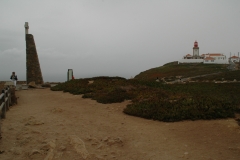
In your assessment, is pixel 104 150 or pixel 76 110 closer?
pixel 104 150

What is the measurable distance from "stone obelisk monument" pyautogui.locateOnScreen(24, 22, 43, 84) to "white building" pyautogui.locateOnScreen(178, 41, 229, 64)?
64339 millimetres

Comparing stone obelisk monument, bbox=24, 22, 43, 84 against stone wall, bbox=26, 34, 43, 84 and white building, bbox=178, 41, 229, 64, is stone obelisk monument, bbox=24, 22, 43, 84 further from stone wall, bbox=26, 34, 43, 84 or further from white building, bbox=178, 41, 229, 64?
white building, bbox=178, 41, 229, 64

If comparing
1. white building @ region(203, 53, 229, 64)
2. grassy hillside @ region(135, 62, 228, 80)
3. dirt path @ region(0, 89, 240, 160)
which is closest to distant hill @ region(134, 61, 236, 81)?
grassy hillside @ region(135, 62, 228, 80)

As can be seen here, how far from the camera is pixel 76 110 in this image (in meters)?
9.90

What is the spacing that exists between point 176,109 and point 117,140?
12.2ft

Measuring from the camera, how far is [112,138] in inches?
247

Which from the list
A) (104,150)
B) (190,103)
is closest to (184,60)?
(190,103)

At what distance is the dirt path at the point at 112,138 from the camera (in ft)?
17.0

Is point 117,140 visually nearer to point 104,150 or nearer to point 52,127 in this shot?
point 104,150

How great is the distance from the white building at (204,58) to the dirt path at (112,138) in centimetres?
7282

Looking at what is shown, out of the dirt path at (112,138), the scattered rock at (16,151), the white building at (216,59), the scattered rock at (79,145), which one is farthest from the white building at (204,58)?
the scattered rock at (16,151)

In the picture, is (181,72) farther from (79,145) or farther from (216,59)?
(79,145)

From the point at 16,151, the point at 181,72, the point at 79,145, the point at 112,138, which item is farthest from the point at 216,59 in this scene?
the point at 16,151

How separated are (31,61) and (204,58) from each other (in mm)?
67193
